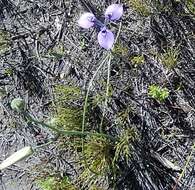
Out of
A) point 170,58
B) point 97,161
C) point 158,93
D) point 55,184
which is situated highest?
point 170,58

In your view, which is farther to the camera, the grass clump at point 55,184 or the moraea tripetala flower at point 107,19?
the grass clump at point 55,184

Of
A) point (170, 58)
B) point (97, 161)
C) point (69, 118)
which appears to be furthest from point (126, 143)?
point (170, 58)

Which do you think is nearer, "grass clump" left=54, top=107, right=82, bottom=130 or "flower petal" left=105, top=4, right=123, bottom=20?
"flower petal" left=105, top=4, right=123, bottom=20

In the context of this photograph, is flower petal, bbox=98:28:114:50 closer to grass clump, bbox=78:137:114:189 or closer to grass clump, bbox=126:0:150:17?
grass clump, bbox=126:0:150:17

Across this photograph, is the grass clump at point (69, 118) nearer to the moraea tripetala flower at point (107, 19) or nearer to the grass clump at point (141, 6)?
the moraea tripetala flower at point (107, 19)

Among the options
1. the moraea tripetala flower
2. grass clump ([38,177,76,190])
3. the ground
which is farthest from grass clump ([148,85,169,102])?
grass clump ([38,177,76,190])

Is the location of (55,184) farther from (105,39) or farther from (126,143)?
(105,39)

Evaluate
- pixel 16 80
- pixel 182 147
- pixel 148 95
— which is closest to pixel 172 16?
pixel 148 95

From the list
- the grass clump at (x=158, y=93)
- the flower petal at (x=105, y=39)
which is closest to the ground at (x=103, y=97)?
the grass clump at (x=158, y=93)
